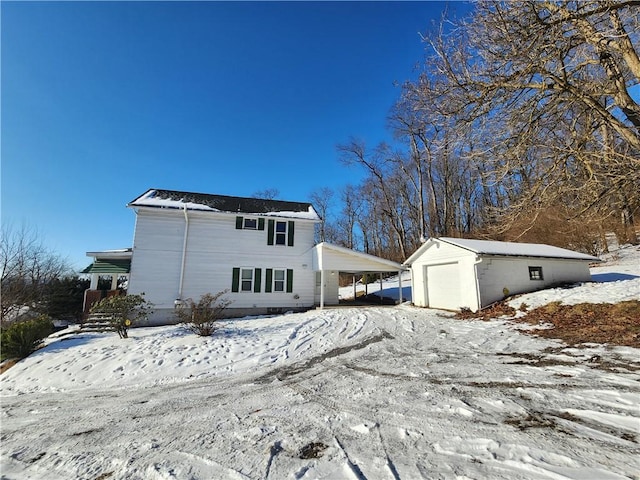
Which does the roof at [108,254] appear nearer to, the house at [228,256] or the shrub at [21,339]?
the house at [228,256]

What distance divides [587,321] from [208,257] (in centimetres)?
1513

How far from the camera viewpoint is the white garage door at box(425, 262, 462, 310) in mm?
13723

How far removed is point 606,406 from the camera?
3338 mm

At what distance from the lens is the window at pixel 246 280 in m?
15.0

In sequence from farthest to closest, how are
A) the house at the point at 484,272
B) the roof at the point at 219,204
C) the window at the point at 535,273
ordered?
the roof at the point at 219,204 < the window at the point at 535,273 < the house at the point at 484,272


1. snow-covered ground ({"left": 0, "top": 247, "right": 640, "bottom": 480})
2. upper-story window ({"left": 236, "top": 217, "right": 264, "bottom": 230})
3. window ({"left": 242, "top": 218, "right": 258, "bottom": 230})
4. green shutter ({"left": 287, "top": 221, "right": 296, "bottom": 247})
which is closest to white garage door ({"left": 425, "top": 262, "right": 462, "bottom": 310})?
snow-covered ground ({"left": 0, "top": 247, "right": 640, "bottom": 480})

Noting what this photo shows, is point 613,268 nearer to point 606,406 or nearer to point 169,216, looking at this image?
point 606,406

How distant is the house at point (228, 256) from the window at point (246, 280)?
0.04 metres

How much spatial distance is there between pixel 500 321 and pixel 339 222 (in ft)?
92.6

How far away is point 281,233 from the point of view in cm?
1609

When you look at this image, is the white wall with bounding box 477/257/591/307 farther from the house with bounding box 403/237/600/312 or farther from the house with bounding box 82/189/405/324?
the house with bounding box 82/189/405/324

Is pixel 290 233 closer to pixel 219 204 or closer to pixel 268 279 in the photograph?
pixel 268 279

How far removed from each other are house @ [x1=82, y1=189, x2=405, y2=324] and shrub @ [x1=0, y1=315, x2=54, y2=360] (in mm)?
4607

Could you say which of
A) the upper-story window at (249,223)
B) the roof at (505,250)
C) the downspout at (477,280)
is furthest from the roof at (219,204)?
the downspout at (477,280)
